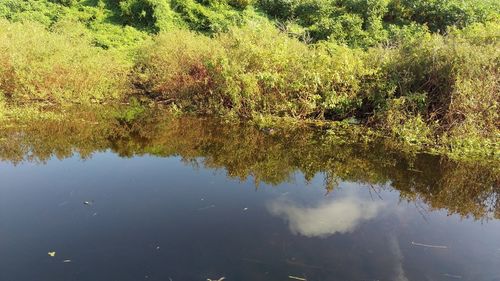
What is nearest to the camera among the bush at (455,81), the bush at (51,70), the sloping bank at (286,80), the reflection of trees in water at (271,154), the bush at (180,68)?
the reflection of trees in water at (271,154)

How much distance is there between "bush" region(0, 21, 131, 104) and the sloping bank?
3 centimetres

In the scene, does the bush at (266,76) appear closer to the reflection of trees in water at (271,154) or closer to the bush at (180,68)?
the bush at (180,68)

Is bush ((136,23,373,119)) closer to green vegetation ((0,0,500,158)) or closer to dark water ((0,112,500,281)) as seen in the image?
green vegetation ((0,0,500,158))

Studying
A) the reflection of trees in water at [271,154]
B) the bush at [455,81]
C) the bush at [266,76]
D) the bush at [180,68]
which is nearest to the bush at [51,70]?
the bush at [180,68]

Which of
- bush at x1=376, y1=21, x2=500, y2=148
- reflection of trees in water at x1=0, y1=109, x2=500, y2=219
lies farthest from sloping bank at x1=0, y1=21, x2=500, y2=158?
reflection of trees in water at x1=0, y1=109, x2=500, y2=219

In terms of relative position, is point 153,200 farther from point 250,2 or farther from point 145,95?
point 250,2

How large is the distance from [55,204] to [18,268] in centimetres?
189

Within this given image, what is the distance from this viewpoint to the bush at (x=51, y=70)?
1338 cm

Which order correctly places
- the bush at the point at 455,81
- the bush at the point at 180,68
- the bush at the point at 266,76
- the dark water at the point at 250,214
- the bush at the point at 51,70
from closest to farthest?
the dark water at the point at 250,214 → the bush at the point at 455,81 → the bush at the point at 266,76 → the bush at the point at 51,70 → the bush at the point at 180,68

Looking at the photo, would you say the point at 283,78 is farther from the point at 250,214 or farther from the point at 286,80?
the point at 250,214

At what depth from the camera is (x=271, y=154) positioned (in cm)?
1058

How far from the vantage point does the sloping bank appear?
11.2 metres

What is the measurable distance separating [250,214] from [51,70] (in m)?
9.49

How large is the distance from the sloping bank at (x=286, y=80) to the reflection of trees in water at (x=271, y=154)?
107 centimetres
